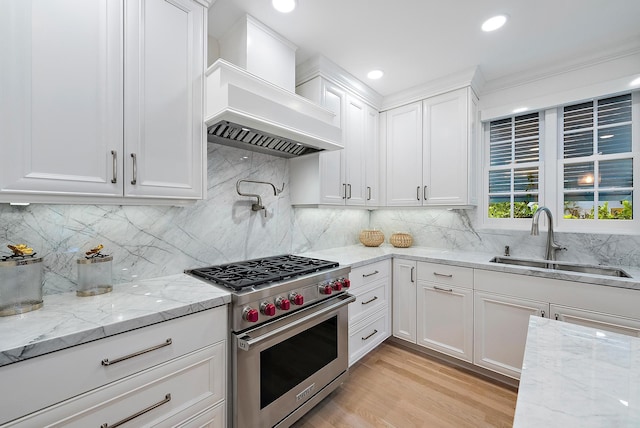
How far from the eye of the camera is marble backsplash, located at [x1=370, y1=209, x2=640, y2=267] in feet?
7.16

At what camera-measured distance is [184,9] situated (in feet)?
4.94

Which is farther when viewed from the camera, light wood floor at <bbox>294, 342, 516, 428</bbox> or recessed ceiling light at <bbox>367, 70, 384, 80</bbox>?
recessed ceiling light at <bbox>367, 70, 384, 80</bbox>

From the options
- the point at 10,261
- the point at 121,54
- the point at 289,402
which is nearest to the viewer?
the point at 10,261

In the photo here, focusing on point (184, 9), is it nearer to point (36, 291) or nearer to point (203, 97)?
point (203, 97)

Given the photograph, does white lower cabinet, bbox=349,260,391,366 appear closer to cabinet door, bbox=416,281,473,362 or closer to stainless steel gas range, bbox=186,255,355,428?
stainless steel gas range, bbox=186,255,355,428

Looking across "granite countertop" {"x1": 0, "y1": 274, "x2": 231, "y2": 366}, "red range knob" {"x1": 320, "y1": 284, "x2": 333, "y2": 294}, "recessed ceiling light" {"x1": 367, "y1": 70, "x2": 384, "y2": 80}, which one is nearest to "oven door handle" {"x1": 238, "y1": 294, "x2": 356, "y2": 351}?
"red range knob" {"x1": 320, "y1": 284, "x2": 333, "y2": 294}

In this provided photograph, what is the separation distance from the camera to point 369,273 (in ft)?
7.86

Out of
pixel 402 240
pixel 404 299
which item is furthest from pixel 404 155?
pixel 404 299

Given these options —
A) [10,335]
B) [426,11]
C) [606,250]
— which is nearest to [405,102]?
[426,11]

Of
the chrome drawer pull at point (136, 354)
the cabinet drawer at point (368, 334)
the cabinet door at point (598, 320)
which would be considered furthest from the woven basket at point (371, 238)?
the chrome drawer pull at point (136, 354)

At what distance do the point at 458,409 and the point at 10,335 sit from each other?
2.36 meters

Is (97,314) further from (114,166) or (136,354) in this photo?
(114,166)

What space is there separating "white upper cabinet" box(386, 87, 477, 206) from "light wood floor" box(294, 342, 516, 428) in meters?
1.48

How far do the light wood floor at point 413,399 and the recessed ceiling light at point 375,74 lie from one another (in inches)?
103
